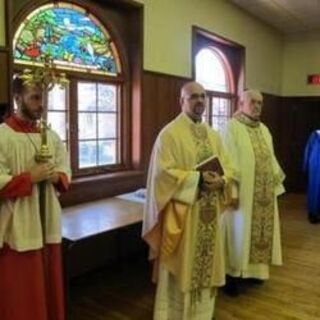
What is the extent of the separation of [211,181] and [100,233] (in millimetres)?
801

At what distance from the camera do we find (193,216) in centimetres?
253

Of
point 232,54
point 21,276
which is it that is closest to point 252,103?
point 21,276

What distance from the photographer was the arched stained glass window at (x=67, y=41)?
311 cm

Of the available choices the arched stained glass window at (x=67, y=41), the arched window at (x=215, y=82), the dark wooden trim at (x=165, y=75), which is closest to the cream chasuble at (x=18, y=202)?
the arched stained glass window at (x=67, y=41)

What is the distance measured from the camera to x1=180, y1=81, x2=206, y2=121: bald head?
2.59 meters

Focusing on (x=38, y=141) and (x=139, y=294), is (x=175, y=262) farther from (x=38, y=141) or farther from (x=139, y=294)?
(x=38, y=141)

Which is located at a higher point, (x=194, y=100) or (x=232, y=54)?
(x=232, y=54)

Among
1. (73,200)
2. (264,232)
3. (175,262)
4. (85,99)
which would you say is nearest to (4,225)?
(175,262)

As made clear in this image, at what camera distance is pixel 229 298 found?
125 inches

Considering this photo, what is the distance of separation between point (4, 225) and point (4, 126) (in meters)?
0.49

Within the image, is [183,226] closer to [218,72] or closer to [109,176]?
[109,176]

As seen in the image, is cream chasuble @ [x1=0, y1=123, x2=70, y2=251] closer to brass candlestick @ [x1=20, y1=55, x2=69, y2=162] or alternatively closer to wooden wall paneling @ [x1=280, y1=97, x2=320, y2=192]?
brass candlestick @ [x1=20, y1=55, x2=69, y2=162]

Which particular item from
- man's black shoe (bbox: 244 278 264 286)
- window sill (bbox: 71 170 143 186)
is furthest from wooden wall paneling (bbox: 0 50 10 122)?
man's black shoe (bbox: 244 278 264 286)

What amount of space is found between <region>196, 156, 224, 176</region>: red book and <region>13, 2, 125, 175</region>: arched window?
56.7 inches
